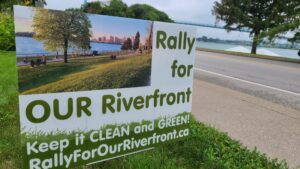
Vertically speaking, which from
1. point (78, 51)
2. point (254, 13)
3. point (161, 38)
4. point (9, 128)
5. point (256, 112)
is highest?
point (254, 13)

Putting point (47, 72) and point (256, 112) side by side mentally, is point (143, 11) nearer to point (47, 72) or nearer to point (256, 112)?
point (256, 112)

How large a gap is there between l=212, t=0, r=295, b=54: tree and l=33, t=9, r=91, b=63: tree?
98.4 feet

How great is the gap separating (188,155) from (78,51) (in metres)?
1.86

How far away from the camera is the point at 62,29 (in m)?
2.14

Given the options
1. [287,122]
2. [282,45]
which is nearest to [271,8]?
[282,45]

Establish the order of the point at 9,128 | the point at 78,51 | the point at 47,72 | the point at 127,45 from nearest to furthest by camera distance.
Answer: the point at 47,72
the point at 78,51
the point at 127,45
the point at 9,128

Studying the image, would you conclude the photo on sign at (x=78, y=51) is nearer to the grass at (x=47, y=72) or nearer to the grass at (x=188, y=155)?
the grass at (x=47, y=72)

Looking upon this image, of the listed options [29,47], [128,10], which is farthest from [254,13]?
[29,47]

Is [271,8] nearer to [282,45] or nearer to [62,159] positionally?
[282,45]

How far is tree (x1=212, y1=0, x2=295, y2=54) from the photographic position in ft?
98.0

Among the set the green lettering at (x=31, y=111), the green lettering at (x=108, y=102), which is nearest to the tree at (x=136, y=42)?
the green lettering at (x=108, y=102)

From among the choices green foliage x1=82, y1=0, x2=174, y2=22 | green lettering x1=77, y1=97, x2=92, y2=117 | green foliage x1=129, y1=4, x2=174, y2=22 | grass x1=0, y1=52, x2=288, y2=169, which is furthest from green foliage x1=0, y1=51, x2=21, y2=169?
green foliage x1=129, y1=4, x2=174, y2=22

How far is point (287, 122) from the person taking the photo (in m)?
5.16

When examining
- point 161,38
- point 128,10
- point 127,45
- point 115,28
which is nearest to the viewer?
point 115,28
